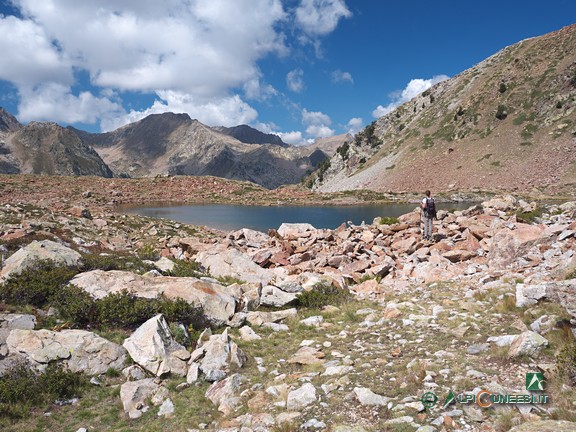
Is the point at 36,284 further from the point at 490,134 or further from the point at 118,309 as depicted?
the point at 490,134

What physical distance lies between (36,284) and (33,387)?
530cm

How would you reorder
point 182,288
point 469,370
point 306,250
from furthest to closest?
point 306,250 → point 182,288 → point 469,370

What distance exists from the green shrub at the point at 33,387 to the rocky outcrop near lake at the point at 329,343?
0.81ft

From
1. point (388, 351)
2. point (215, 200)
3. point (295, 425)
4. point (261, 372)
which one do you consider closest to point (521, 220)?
point (388, 351)

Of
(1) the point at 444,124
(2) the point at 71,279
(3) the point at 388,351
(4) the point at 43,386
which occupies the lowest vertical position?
(4) the point at 43,386

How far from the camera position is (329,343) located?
1103 cm

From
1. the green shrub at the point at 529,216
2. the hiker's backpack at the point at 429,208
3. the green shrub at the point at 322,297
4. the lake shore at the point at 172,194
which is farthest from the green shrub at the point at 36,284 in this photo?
the lake shore at the point at 172,194

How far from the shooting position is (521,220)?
2311 centimetres

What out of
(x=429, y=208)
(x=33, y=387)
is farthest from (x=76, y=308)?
(x=429, y=208)

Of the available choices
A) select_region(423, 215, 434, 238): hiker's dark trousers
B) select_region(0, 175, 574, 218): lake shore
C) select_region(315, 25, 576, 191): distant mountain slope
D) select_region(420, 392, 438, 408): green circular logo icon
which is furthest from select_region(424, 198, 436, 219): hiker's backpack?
select_region(315, 25, 576, 191): distant mountain slope

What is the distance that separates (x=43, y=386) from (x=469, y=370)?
995cm

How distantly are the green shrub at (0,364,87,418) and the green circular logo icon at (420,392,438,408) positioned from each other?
26.8 ft

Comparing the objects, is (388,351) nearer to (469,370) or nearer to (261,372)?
(469,370)

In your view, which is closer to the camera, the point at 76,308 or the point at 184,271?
the point at 76,308
